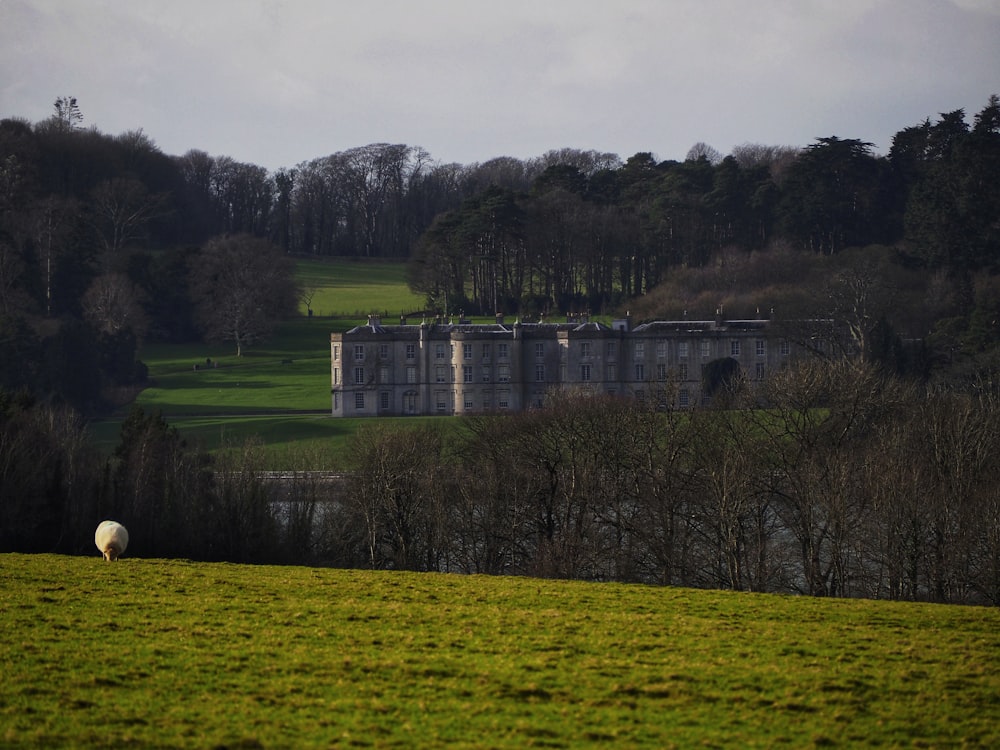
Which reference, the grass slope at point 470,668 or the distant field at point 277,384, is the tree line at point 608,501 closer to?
the distant field at point 277,384

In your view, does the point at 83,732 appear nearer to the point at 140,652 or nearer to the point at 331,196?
the point at 140,652

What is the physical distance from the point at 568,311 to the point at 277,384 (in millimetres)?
24485

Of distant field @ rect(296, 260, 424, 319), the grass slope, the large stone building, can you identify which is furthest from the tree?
the grass slope

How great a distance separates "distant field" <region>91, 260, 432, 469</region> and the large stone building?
3.54m

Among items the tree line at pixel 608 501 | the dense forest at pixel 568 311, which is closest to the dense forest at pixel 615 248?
the dense forest at pixel 568 311

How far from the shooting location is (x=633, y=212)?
353ft

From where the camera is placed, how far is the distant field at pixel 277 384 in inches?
2532

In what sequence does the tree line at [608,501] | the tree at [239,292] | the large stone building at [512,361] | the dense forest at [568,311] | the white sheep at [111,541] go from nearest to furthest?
the white sheep at [111,541] < the tree line at [608,501] < the dense forest at [568,311] < the large stone building at [512,361] < the tree at [239,292]

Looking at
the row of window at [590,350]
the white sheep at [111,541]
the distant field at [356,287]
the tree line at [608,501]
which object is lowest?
the tree line at [608,501]

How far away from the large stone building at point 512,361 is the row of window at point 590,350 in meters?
0.06

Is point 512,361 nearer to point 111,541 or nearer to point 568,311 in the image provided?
point 568,311

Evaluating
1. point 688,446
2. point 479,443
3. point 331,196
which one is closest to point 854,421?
point 688,446

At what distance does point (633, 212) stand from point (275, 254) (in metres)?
28.1

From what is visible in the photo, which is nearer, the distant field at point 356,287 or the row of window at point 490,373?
the row of window at point 490,373
